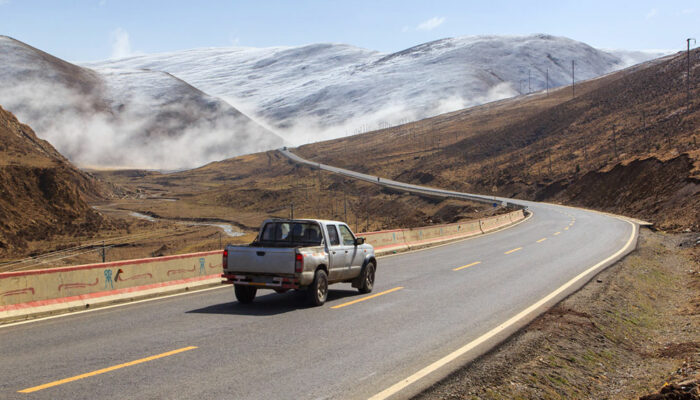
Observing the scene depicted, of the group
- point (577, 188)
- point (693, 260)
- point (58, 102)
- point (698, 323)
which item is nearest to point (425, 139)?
point (577, 188)

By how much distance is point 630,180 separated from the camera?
6475 cm

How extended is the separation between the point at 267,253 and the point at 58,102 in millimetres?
189668

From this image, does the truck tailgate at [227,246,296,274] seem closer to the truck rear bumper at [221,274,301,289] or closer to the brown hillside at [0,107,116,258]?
the truck rear bumper at [221,274,301,289]

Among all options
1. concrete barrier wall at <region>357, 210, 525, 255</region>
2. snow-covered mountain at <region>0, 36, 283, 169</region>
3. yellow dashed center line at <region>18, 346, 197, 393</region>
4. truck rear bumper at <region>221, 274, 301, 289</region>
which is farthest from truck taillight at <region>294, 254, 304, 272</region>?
snow-covered mountain at <region>0, 36, 283, 169</region>

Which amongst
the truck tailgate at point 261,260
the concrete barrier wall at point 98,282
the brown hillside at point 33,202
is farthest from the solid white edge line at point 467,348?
the brown hillside at point 33,202

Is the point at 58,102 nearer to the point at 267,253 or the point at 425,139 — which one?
the point at 425,139

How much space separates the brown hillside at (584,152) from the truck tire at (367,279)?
31.2 metres

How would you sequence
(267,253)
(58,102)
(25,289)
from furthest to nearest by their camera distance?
(58,102), (267,253), (25,289)

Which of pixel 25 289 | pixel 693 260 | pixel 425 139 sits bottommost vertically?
pixel 693 260

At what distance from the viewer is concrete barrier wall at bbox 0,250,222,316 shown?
1103 cm

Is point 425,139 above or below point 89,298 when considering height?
above

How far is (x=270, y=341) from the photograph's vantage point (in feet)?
29.4

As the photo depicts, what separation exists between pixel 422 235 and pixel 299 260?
19.5 metres

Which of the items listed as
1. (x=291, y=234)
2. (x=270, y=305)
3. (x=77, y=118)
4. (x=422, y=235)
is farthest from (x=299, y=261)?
(x=77, y=118)
